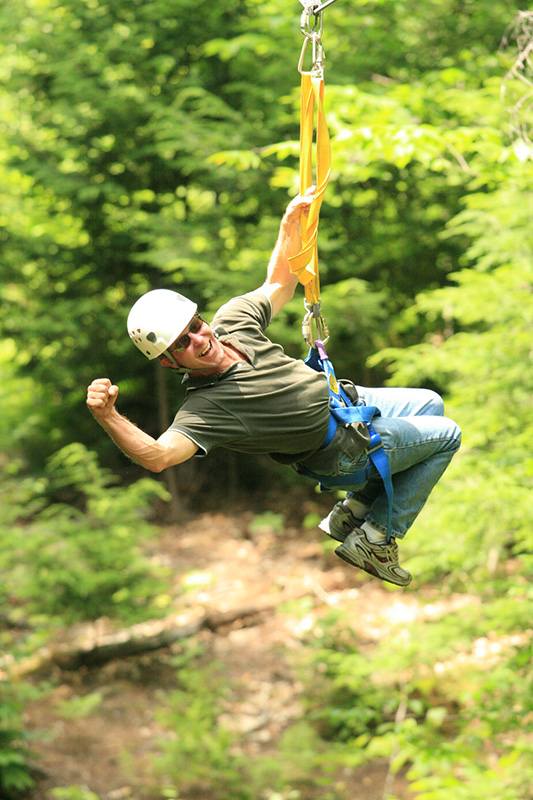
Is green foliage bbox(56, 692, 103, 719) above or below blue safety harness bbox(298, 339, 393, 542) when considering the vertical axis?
below

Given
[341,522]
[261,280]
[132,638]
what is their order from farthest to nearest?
[132,638], [261,280], [341,522]

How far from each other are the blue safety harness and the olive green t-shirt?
73 mm

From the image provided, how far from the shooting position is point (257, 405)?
3.19m

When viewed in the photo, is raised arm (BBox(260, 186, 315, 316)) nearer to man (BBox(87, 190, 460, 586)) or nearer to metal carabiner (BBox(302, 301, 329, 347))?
man (BBox(87, 190, 460, 586))

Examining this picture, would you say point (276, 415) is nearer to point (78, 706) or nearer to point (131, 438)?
point (131, 438)

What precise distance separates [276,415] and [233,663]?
6602 millimetres

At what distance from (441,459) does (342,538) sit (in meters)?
0.52

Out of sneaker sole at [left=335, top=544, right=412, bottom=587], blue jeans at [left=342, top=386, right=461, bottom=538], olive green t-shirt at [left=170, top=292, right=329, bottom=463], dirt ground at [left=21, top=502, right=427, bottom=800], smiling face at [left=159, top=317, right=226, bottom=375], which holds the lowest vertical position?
dirt ground at [left=21, top=502, right=427, bottom=800]

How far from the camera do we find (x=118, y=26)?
10.6 metres

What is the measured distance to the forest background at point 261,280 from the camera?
611cm

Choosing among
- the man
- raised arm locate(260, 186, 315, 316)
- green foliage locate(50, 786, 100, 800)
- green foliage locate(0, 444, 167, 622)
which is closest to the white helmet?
the man

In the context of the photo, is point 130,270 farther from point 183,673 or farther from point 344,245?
point 183,673

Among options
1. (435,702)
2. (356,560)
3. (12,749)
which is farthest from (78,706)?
(356,560)

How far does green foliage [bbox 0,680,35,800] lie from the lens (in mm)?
7547
